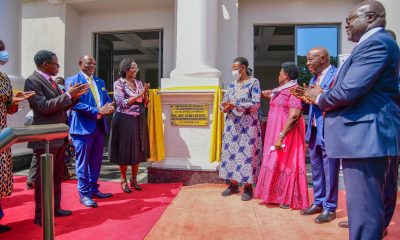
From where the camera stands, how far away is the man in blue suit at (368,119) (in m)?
1.79

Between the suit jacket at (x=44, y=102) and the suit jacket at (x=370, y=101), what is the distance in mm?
2425

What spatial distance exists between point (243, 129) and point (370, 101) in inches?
79.8

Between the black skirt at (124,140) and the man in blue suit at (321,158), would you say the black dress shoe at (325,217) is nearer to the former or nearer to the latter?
the man in blue suit at (321,158)

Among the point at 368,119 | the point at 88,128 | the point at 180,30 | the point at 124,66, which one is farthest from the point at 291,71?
the point at 88,128

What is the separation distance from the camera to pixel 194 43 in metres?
4.98

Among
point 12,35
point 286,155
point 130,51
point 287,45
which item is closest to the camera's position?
point 286,155

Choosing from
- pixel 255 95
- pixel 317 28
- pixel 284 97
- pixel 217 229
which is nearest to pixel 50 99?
pixel 217 229

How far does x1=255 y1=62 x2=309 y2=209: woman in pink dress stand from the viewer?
3.48 m

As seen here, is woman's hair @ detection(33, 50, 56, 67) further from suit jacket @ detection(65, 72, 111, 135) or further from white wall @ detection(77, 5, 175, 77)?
white wall @ detection(77, 5, 175, 77)

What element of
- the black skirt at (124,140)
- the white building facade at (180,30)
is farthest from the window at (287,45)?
the black skirt at (124,140)

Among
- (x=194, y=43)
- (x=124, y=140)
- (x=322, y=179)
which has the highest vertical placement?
(x=194, y=43)

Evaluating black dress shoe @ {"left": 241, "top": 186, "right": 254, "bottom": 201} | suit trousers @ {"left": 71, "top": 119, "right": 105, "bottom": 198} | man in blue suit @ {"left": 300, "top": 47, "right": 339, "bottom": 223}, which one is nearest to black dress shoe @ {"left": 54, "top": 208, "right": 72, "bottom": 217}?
suit trousers @ {"left": 71, "top": 119, "right": 105, "bottom": 198}

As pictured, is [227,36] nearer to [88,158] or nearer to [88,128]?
[88,128]

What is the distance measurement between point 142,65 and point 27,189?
12.5 m
